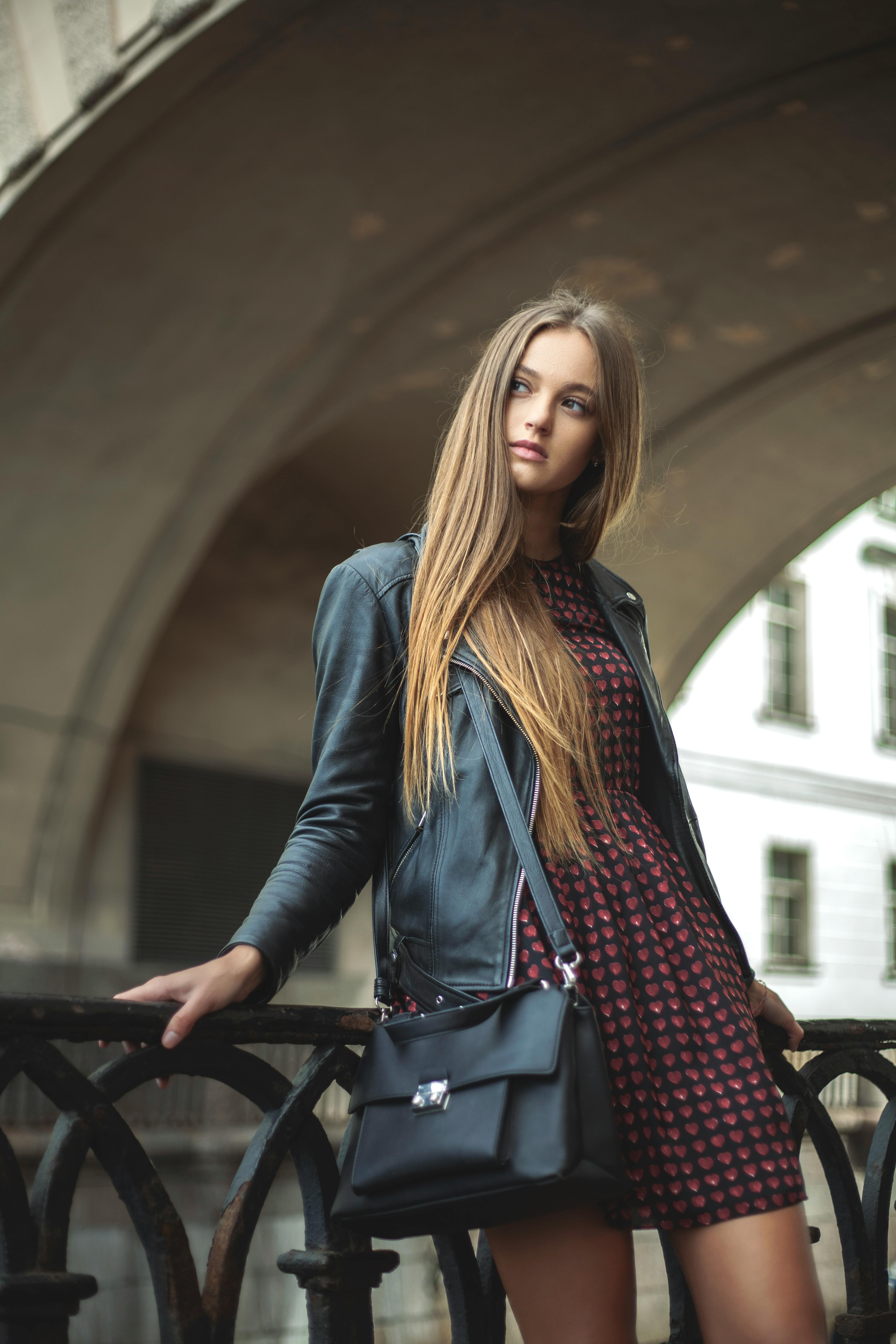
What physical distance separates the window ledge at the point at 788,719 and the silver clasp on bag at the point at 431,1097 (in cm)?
1890

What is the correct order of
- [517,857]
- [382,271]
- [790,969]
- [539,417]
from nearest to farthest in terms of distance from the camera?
[517,857], [539,417], [382,271], [790,969]

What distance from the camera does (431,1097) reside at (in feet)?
5.09

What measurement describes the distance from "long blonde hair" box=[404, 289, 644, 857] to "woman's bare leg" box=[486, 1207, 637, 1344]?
1.51ft

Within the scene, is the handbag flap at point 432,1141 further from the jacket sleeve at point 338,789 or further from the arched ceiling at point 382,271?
the arched ceiling at point 382,271

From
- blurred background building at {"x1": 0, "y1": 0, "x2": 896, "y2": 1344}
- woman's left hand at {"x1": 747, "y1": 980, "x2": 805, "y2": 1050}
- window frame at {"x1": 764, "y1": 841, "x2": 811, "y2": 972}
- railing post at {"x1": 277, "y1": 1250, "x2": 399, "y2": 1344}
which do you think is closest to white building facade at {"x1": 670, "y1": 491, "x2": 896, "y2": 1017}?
window frame at {"x1": 764, "y1": 841, "x2": 811, "y2": 972}

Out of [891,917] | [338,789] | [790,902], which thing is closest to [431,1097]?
[338,789]

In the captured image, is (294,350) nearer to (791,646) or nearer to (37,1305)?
(37,1305)

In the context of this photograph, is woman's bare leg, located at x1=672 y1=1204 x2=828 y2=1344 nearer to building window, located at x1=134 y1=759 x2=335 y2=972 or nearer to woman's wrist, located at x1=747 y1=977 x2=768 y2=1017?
woman's wrist, located at x1=747 y1=977 x2=768 y2=1017

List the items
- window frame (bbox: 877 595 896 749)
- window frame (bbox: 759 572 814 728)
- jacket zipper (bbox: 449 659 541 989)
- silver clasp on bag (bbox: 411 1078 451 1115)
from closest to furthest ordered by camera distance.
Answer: silver clasp on bag (bbox: 411 1078 451 1115)
jacket zipper (bbox: 449 659 541 989)
window frame (bbox: 759 572 814 728)
window frame (bbox: 877 595 896 749)

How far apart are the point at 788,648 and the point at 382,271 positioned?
50.2ft

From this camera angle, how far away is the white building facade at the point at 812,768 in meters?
19.3

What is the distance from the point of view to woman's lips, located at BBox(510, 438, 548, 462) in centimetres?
199

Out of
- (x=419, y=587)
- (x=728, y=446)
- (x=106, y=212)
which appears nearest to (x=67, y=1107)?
(x=419, y=587)

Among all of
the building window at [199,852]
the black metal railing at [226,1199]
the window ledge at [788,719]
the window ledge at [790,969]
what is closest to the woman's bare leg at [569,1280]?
the black metal railing at [226,1199]
